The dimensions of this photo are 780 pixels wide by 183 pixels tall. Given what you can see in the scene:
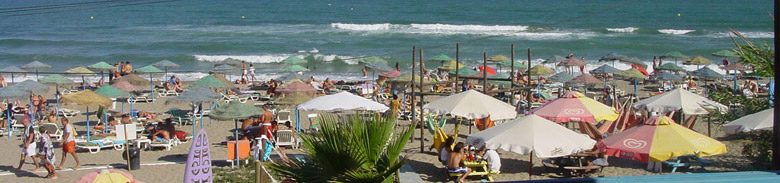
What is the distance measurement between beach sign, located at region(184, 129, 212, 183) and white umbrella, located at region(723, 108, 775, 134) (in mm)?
6440

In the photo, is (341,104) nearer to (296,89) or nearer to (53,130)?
(296,89)

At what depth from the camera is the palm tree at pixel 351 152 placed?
5074 millimetres

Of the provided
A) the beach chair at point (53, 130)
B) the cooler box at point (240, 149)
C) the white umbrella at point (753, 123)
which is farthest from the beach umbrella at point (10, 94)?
the white umbrella at point (753, 123)

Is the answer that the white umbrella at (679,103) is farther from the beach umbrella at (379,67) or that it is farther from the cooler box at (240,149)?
the beach umbrella at (379,67)

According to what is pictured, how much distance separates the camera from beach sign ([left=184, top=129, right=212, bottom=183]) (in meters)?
7.02

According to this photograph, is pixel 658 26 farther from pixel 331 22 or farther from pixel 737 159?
pixel 737 159

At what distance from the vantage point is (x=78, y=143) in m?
14.6

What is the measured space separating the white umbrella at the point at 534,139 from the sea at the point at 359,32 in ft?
59.9

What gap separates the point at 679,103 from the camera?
1368cm

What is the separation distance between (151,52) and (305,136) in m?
39.8

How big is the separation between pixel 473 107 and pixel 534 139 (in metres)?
2.54

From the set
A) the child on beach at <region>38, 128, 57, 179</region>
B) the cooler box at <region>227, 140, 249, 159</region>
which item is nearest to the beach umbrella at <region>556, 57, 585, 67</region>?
the cooler box at <region>227, 140, 249, 159</region>

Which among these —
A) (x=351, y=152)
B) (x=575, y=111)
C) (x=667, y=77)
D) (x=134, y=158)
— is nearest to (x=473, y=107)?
(x=575, y=111)

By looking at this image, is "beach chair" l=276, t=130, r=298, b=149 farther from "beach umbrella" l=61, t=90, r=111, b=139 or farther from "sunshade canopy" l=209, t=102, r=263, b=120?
"beach umbrella" l=61, t=90, r=111, b=139
